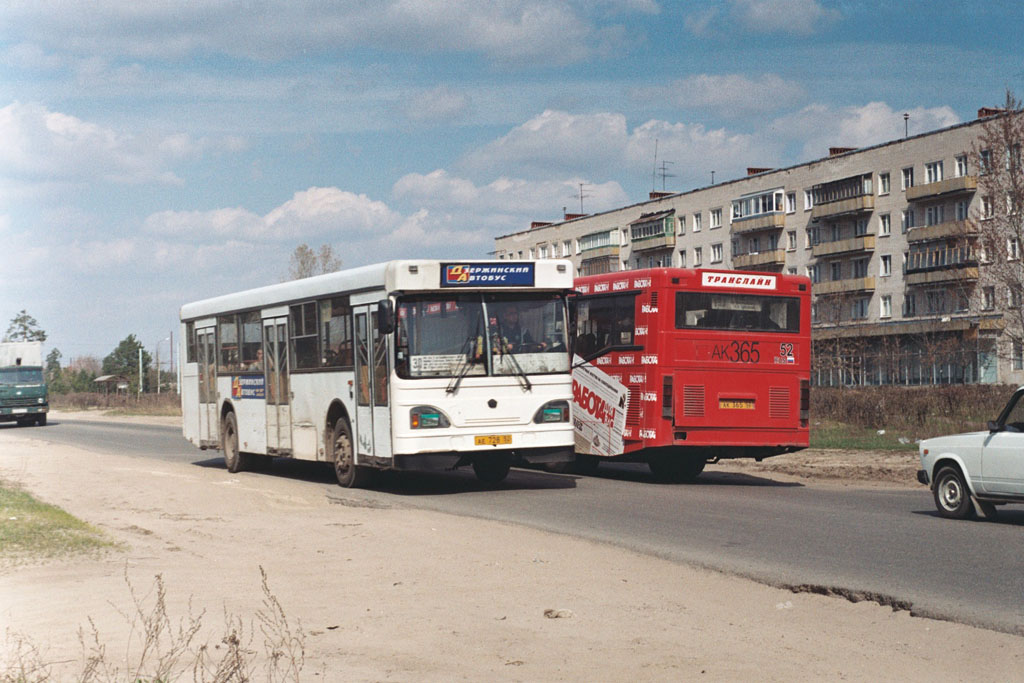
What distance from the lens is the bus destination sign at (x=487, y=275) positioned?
53.0ft

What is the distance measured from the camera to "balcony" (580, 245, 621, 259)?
10494 cm

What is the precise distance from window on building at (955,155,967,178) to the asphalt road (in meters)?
56.3

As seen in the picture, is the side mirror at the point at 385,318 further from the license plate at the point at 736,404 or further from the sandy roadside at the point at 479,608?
the license plate at the point at 736,404

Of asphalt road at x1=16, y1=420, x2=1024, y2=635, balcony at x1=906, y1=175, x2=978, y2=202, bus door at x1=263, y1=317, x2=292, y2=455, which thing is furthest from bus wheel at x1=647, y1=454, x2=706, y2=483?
balcony at x1=906, y1=175, x2=978, y2=202

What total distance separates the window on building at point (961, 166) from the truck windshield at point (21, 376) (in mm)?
51278

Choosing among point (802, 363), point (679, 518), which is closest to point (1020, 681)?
point (679, 518)

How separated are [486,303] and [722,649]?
9363mm

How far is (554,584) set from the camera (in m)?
9.65

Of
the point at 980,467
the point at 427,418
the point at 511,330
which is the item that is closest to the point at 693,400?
the point at 511,330

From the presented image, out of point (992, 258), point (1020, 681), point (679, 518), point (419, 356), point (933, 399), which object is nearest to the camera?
point (1020, 681)

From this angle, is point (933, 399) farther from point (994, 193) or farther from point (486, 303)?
point (486, 303)

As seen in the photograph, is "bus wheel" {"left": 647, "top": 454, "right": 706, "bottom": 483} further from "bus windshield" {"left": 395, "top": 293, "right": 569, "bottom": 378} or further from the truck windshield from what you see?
the truck windshield

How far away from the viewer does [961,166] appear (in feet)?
237

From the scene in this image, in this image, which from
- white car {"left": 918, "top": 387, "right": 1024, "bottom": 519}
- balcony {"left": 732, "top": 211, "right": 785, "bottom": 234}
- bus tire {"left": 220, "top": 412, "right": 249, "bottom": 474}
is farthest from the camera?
balcony {"left": 732, "top": 211, "right": 785, "bottom": 234}
